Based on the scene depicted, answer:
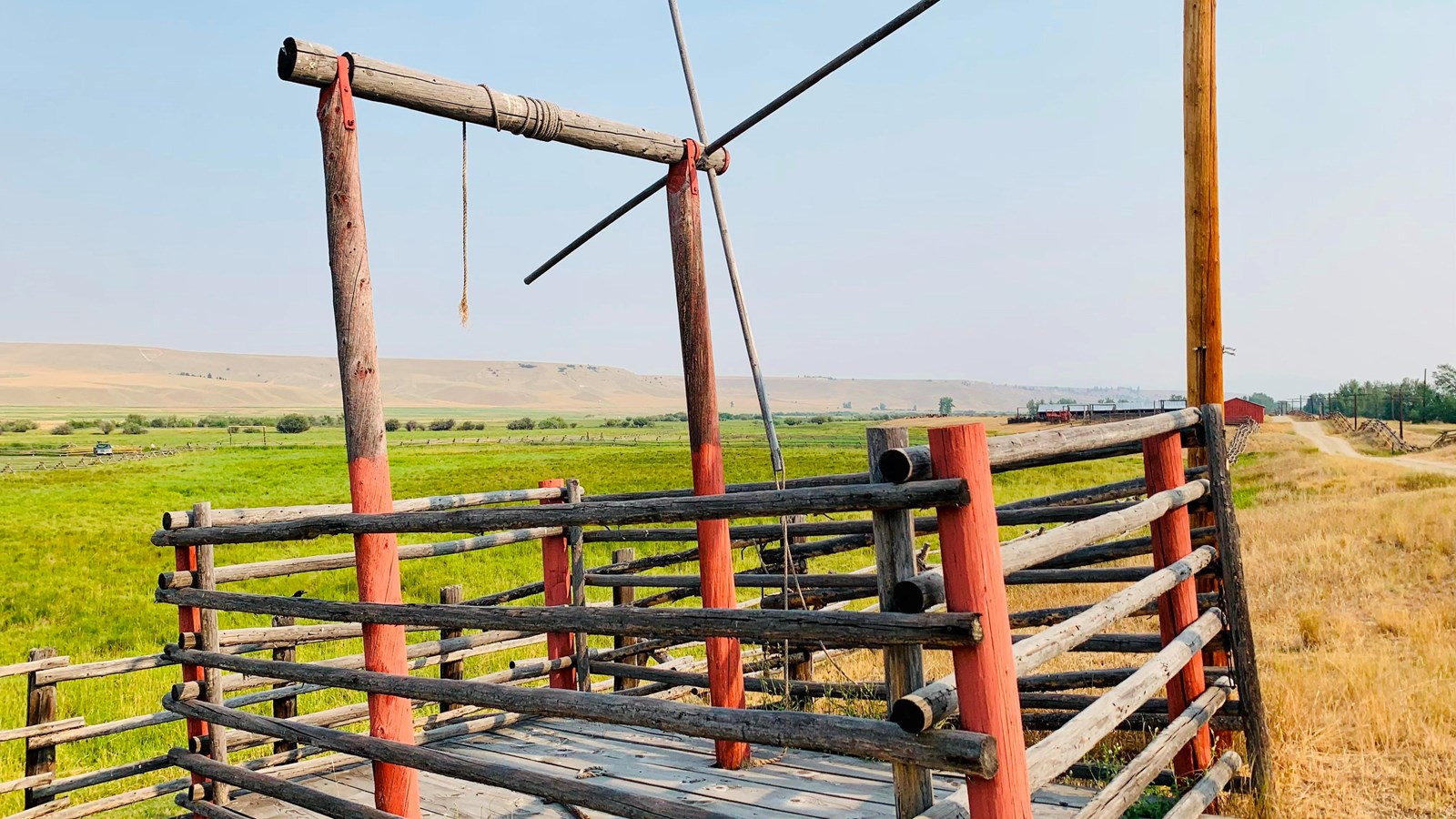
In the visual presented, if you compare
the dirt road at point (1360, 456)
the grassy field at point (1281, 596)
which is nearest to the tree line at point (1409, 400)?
the dirt road at point (1360, 456)

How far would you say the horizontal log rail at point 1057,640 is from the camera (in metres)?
2.07

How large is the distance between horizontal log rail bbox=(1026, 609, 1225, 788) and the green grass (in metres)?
5.56

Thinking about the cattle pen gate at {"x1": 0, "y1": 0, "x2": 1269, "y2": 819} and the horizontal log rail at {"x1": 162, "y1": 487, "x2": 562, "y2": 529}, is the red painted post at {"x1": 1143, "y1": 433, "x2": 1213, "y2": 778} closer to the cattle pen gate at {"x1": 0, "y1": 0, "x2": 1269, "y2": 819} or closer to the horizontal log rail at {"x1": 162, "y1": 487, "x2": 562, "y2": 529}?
the cattle pen gate at {"x1": 0, "y1": 0, "x2": 1269, "y2": 819}

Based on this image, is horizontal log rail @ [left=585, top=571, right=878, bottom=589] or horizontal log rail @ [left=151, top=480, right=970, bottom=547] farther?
horizontal log rail @ [left=585, top=571, right=878, bottom=589]

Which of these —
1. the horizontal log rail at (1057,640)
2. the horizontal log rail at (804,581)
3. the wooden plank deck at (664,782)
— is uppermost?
the horizontal log rail at (1057,640)

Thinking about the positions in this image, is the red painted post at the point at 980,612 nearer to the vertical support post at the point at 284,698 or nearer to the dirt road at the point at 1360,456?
the vertical support post at the point at 284,698

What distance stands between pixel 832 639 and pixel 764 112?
275cm

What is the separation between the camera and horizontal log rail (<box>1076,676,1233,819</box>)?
2.86 m

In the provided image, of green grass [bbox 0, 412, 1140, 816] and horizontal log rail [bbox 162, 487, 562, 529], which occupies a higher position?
horizontal log rail [bbox 162, 487, 562, 529]

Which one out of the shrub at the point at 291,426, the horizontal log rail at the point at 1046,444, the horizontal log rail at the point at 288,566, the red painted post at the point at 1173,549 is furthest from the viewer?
the shrub at the point at 291,426

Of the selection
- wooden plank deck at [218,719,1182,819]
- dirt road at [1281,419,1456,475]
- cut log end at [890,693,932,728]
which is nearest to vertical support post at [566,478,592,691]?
wooden plank deck at [218,719,1182,819]

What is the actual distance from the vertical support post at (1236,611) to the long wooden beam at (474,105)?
2.69 m

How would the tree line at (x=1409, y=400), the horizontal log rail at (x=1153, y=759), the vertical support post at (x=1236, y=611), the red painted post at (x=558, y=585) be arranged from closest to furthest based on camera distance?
the horizontal log rail at (x=1153, y=759) → the vertical support post at (x=1236, y=611) → the red painted post at (x=558, y=585) → the tree line at (x=1409, y=400)

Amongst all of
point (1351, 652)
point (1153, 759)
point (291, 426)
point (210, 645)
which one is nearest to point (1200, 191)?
point (1153, 759)
